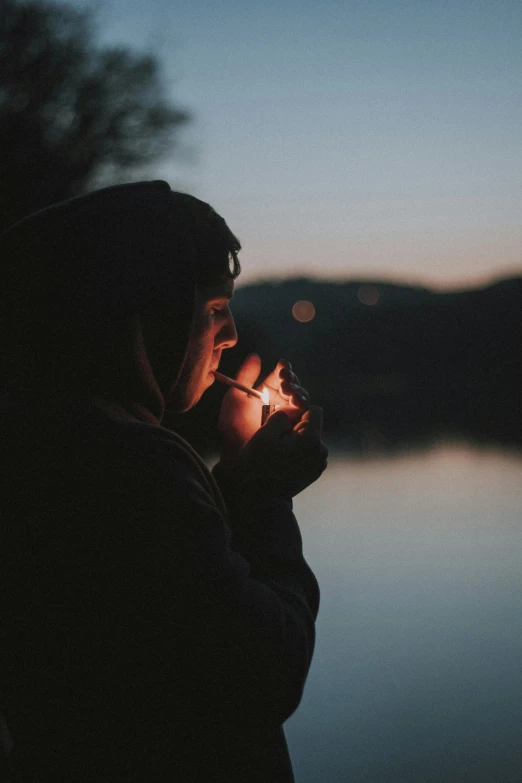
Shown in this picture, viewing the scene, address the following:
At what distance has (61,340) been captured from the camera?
94 cm

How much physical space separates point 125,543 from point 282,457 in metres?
0.32

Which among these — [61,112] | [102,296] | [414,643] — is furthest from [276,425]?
[61,112]

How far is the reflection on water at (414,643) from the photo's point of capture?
3625 millimetres

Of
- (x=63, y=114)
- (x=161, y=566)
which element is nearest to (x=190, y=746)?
(x=161, y=566)

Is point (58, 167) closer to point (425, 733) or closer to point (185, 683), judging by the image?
point (425, 733)

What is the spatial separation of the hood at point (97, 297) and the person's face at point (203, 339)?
68mm

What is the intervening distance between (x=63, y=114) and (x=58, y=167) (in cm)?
111

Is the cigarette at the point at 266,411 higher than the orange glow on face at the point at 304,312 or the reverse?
the reverse

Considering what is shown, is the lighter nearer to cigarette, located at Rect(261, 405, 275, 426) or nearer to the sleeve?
cigarette, located at Rect(261, 405, 275, 426)

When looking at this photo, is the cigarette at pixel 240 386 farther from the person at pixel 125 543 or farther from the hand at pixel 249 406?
the person at pixel 125 543

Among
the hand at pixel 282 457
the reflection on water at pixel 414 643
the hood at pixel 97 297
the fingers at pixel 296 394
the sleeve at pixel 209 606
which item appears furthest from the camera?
the reflection on water at pixel 414 643

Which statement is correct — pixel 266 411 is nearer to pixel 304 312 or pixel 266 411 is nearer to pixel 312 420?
pixel 312 420

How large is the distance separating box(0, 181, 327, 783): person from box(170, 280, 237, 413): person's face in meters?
0.02

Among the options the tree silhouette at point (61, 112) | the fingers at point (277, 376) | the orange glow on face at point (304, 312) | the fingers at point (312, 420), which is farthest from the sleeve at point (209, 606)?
the tree silhouette at point (61, 112)
